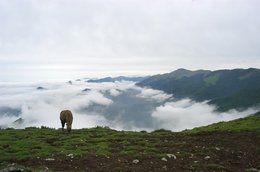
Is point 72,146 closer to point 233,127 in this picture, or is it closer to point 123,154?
point 123,154

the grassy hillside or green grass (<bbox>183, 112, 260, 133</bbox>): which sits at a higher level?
green grass (<bbox>183, 112, 260, 133</bbox>)

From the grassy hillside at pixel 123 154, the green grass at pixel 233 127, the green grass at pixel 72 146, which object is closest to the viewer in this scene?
the grassy hillside at pixel 123 154

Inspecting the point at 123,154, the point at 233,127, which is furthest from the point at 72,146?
the point at 233,127

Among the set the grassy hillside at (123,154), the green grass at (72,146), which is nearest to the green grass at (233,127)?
the grassy hillside at (123,154)

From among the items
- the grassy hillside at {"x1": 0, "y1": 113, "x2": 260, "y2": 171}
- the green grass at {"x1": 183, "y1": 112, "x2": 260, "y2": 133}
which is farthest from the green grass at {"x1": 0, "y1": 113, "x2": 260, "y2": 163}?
the green grass at {"x1": 183, "y1": 112, "x2": 260, "y2": 133}

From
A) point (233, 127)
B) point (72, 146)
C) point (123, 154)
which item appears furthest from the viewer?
point (233, 127)

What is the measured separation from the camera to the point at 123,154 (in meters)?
27.0

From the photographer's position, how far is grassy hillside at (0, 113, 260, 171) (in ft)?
77.0

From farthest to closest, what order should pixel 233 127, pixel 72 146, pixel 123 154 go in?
pixel 233 127
pixel 72 146
pixel 123 154

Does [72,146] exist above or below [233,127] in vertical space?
below

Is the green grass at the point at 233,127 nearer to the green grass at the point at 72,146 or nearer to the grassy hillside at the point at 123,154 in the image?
the grassy hillside at the point at 123,154

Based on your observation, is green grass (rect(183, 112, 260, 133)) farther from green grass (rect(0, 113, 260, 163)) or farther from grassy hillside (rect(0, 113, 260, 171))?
green grass (rect(0, 113, 260, 163))

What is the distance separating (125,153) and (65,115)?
15.0 m

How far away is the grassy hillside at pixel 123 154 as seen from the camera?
2347cm
